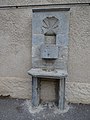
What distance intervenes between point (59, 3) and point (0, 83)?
2.52 meters

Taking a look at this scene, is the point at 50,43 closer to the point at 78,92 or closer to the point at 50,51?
the point at 50,51

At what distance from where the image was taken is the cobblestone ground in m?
2.59

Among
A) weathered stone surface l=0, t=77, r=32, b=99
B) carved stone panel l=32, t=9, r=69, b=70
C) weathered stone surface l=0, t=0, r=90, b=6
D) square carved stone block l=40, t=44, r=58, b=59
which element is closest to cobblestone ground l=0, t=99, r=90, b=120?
weathered stone surface l=0, t=77, r=32, b=99

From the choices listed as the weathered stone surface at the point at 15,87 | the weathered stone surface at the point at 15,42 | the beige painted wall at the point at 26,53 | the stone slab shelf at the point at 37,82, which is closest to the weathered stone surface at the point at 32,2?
the beige painted wall at the point at 26,53

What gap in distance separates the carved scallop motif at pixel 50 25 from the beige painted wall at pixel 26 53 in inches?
14.6

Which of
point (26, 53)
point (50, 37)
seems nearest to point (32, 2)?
point (50, 37)

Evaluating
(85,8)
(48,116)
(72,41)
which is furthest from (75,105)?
(85,8)

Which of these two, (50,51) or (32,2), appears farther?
(32,2)

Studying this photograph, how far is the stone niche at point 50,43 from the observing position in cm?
278

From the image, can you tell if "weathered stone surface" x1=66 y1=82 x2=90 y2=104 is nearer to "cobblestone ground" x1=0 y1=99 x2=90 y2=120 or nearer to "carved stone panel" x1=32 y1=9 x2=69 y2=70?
"cobblestone ground" x1=0 y1=99 x2=90 y2=120

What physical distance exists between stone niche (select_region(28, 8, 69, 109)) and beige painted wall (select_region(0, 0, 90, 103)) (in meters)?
0.19

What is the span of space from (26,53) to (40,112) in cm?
143

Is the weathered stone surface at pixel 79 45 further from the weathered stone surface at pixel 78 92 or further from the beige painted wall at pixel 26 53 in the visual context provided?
the weathered stone surface at pixel 78 92

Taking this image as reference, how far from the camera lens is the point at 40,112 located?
2.77m
